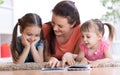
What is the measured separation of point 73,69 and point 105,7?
2446mm

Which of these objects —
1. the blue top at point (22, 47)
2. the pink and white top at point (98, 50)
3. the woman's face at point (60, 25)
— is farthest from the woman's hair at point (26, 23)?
the pink and white top at point (98, 50)

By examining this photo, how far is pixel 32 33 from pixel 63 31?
19 cm

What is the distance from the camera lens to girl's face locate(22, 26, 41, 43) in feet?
5.58

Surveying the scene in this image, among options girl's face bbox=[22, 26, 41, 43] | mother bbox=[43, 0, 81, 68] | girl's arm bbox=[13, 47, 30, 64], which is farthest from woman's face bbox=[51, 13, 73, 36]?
girl's arm bbox=[13, 47, 30, 64]

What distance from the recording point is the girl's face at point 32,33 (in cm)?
170

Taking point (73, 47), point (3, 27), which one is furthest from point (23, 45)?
point (3, 27)

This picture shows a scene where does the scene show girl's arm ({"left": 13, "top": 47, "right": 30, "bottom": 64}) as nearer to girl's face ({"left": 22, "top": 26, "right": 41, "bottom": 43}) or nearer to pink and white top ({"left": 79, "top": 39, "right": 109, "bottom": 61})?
girl's face ({"left": 22, "top": 26, "right": 41, "bottom": 43})

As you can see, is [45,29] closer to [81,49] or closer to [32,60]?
[32,60]

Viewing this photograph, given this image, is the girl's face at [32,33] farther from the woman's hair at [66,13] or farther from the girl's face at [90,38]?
the girl's face at [90,38]

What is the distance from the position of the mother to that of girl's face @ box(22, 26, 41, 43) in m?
0.10

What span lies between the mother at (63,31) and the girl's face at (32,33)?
3.9 inches

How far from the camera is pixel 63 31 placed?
167 centimetres

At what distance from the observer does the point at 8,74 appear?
1.07 m

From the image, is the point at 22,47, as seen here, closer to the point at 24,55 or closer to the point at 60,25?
the point at 24,55
